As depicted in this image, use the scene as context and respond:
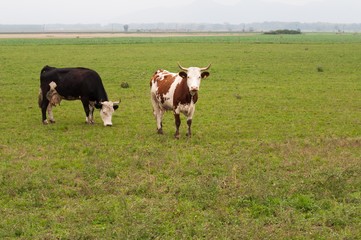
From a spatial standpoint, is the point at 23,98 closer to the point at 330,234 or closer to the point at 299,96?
the point at 299,96

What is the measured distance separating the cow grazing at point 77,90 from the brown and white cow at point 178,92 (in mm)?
1882

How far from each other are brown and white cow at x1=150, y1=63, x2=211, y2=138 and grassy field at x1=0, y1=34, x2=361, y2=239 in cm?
75

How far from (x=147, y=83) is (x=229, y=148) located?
13.6m

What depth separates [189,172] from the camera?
10094mm

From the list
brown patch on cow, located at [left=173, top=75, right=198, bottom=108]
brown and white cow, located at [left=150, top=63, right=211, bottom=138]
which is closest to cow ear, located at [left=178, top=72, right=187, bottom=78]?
brown and white cow, located at [left=150, top=63, right=211, bottom=138]

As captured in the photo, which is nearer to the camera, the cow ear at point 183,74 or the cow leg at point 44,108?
the cow ear at point 183,74

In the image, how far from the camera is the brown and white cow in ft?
40.8

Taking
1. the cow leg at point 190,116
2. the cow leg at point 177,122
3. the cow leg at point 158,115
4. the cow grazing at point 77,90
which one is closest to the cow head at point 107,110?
the cow grazing at point 77,90

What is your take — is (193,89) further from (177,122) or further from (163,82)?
(163,82)

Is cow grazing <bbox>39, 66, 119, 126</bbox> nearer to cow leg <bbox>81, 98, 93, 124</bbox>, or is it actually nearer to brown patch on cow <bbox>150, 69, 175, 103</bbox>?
cow leg <bbox>81, 98, 93, 124</bbox>

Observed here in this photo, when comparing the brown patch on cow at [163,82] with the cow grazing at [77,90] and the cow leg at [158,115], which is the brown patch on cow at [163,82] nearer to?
the cow leg at [158,115]

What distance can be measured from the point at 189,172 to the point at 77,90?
21.4 ft

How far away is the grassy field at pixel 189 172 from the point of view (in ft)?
24.4

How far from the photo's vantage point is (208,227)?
7344 millimetres
